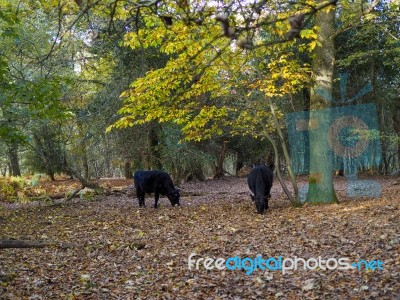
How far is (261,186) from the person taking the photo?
36.7 feet

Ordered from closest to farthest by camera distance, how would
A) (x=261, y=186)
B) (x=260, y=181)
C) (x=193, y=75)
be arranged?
(x=193, y=75)
(x=261, y=186)
(x=260, y=181)

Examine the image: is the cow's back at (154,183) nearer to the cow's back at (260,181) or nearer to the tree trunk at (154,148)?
the cow's back at (260,181)

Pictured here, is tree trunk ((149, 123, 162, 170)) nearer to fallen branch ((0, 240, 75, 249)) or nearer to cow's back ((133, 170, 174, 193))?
cow's back ((133, 170, 174, 193))

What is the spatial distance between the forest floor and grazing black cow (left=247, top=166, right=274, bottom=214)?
432 mm

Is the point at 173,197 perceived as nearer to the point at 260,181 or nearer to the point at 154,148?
the point at 260,181

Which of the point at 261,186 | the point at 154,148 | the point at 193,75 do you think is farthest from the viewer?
the point at 154,148

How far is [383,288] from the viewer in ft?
14.9

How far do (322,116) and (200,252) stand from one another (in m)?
6.21

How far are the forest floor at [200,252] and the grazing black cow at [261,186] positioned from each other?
0.43m

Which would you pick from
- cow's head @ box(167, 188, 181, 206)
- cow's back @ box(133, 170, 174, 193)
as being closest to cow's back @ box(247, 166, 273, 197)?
cow's head @ box(167, 188, 181, 206)

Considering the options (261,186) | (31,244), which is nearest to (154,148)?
(261,186)

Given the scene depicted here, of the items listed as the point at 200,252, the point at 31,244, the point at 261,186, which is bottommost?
the point at 200,252

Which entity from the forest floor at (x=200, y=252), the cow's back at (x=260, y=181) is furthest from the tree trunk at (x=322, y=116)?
the cow's back at (x=260, y=181)

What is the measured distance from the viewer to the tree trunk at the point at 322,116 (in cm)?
1120
